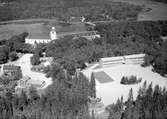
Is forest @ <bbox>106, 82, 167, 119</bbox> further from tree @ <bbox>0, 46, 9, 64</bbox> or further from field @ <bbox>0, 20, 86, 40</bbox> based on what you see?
field @ <bbox>0, 20, 86, 40</bbox>

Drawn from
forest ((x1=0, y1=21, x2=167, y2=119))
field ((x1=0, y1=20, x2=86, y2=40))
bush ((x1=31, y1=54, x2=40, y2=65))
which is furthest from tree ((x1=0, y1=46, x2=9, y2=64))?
field ((x1=0, y1=20, x2=86, y2=40))

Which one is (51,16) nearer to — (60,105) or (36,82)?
(36,82)

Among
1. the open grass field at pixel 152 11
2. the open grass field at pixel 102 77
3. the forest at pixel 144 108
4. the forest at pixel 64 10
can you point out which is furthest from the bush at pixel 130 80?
the open grass field at pixel 152 11

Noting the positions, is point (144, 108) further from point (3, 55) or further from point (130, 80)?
point (3, 55)

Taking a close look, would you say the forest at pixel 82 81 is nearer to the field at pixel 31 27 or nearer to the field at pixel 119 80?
the field at pixel 119 80

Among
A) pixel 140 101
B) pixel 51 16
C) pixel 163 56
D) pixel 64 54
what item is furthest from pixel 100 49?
pixel 51 16
